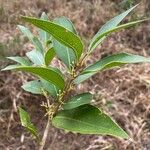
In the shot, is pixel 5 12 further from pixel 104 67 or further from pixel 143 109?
pixel 104 67

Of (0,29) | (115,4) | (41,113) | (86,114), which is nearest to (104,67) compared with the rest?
(86,114)

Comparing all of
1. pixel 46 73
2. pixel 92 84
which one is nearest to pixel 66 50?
pixel 46 73

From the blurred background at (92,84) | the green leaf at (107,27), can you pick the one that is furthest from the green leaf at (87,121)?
the blurred background at (92,84)

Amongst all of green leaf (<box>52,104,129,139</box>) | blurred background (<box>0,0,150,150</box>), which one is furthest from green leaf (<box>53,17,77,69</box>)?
blurred background (<box>0,0,150,150</box>)

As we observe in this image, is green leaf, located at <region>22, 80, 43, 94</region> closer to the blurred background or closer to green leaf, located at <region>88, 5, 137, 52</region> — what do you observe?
green leaf, located at <region>88, 5, 137, 52</region>

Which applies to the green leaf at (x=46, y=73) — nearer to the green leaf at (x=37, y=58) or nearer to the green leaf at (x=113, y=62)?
the green leaf at (x=113, y=62)

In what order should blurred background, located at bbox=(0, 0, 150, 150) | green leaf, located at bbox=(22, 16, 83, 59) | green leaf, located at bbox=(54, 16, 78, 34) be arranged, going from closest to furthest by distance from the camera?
green leaf, located at bbox=(22, 16, 83, 59)
green leaf, located at bbox=(54, 16, 78, 34)
blurred background, located at bbox=(0, 0, 150, 150)
